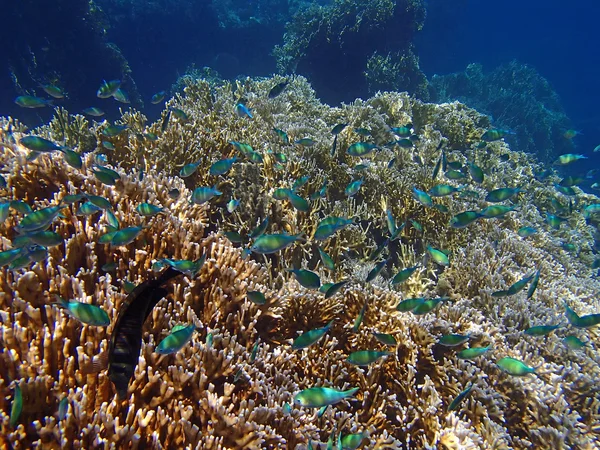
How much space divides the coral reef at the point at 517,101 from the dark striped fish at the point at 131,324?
961 inches

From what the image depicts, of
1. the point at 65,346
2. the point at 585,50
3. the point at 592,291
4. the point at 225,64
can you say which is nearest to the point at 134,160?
the point at 65,346

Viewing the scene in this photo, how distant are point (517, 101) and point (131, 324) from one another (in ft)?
102

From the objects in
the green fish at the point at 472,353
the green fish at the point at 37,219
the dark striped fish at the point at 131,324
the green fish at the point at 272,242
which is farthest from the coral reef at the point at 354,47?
the dark striped fish at the point at 131,324

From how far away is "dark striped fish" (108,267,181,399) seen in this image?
71.1 inches

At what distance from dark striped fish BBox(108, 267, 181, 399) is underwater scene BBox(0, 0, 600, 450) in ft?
0.04

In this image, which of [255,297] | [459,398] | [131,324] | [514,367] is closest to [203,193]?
[255,297]

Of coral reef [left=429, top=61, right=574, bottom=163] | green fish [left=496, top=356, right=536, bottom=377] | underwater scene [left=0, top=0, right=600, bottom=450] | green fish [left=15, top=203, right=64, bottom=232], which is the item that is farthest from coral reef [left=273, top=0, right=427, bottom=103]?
green fish [left=15, top=203, right=64, bottom=232]

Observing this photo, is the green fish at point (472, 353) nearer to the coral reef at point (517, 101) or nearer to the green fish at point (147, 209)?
the green fish at point (147, 209)

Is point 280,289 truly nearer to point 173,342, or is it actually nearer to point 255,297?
point 255,297

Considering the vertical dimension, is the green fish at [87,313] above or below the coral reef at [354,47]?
below

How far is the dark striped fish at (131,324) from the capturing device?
1.81 m

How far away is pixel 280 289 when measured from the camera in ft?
13.0

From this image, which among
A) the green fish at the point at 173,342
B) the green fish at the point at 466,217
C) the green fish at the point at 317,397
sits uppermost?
the green fish at the point at 466,217

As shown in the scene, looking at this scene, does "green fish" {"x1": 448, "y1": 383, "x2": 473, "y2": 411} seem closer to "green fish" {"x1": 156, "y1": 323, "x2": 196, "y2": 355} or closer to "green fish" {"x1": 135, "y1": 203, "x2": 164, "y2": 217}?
"green fish" {"x1": 156, "y1": 323, "x2": 196, "y2": 355}
